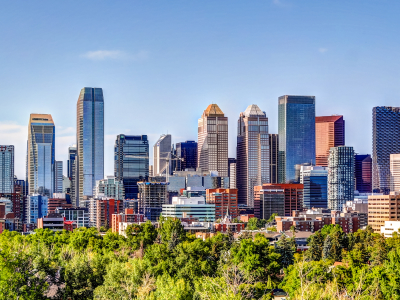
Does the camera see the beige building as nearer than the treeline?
No

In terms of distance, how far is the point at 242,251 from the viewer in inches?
3514

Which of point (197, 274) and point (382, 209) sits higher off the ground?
point (382, 209)

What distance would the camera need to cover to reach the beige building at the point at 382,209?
175125 millimetres

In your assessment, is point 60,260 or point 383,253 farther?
point 383,253

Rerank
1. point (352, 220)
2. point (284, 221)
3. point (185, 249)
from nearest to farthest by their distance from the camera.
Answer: point (185, 249)
point (284, 221)
point (352, 220)

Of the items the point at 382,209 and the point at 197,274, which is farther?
the point at 382,209

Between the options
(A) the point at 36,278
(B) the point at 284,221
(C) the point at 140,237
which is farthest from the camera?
(B) the point at 284,221

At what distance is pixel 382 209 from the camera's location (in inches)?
7008

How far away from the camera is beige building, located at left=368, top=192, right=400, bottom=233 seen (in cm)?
17512

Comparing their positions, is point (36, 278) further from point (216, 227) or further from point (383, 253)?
point (216, 227)

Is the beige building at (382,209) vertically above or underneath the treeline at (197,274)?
above

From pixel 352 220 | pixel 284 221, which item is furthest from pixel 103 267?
pixel 352 220

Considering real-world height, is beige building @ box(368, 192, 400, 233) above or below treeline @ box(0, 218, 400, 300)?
above

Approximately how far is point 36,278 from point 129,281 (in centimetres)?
892
